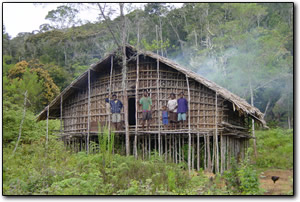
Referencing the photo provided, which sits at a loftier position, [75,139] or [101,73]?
[101,73]

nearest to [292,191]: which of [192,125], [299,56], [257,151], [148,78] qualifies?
[299,56]

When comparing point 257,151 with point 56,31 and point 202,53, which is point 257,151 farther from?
point 56,31

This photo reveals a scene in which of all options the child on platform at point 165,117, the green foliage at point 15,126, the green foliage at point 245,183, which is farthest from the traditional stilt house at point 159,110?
the green foliage at point 245,183

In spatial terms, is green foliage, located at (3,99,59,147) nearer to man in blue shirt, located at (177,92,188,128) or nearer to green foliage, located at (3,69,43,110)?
green foliage, located at (3,69,43,110)

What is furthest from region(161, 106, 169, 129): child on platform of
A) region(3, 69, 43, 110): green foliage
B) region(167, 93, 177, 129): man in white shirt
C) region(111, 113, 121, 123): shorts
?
region(3, 69, 43, 110): green foliage

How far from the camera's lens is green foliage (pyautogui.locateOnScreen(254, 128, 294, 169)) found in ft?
49.9

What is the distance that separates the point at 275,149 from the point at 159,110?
747cm

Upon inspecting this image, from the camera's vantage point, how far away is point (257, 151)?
59.6ft

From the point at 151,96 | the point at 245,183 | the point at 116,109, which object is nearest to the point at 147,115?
the point at 151,96

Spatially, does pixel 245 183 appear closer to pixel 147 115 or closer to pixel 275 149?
pixel 147 115

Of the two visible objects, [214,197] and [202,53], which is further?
[202,53]

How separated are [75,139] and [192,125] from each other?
5.24 meters

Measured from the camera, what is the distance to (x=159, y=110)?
12438mm

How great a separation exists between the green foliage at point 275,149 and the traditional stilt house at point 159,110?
1.94 metres
